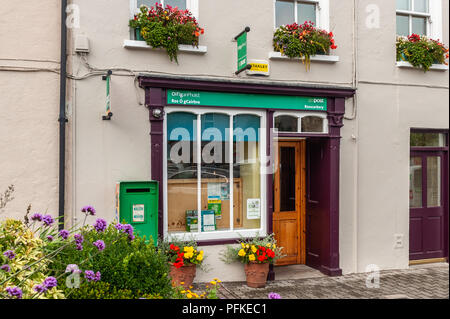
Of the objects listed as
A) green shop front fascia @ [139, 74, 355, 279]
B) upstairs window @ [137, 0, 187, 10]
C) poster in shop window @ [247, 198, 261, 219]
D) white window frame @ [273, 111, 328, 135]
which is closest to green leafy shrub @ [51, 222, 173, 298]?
green shop front fascia @ [139, 74, 355, 279]

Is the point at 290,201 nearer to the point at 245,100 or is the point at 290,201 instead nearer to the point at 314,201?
the point at 314,201

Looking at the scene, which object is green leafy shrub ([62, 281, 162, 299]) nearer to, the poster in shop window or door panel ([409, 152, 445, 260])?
the poster in shop window

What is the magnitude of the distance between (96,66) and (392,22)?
19.0ft

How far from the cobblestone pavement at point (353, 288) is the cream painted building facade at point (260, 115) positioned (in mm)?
395

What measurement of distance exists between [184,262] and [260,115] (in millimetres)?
2868

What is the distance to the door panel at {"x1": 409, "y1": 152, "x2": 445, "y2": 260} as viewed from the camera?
923 centimetres

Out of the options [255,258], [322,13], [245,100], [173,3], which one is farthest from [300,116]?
[173,3]

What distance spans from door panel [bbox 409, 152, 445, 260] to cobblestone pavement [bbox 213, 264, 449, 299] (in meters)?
0.83

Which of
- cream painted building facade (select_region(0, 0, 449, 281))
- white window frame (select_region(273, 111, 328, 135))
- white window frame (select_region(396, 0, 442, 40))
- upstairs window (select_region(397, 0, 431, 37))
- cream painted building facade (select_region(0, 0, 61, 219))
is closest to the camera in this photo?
cream painted building facade (select_region(0, 0, 61, 219))

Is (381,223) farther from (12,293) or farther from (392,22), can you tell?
(12,293)

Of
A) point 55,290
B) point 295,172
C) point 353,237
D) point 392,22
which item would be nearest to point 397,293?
point 353,237

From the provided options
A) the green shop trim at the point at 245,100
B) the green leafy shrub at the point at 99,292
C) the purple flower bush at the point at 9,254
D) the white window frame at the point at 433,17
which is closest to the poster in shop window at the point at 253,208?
the green shop trim at the point at 245,100

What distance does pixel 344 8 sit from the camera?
8516mm

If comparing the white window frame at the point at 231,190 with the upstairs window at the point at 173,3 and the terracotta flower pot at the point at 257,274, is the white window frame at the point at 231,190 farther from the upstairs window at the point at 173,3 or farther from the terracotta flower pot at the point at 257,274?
the upstairs window at the point at 173,3
